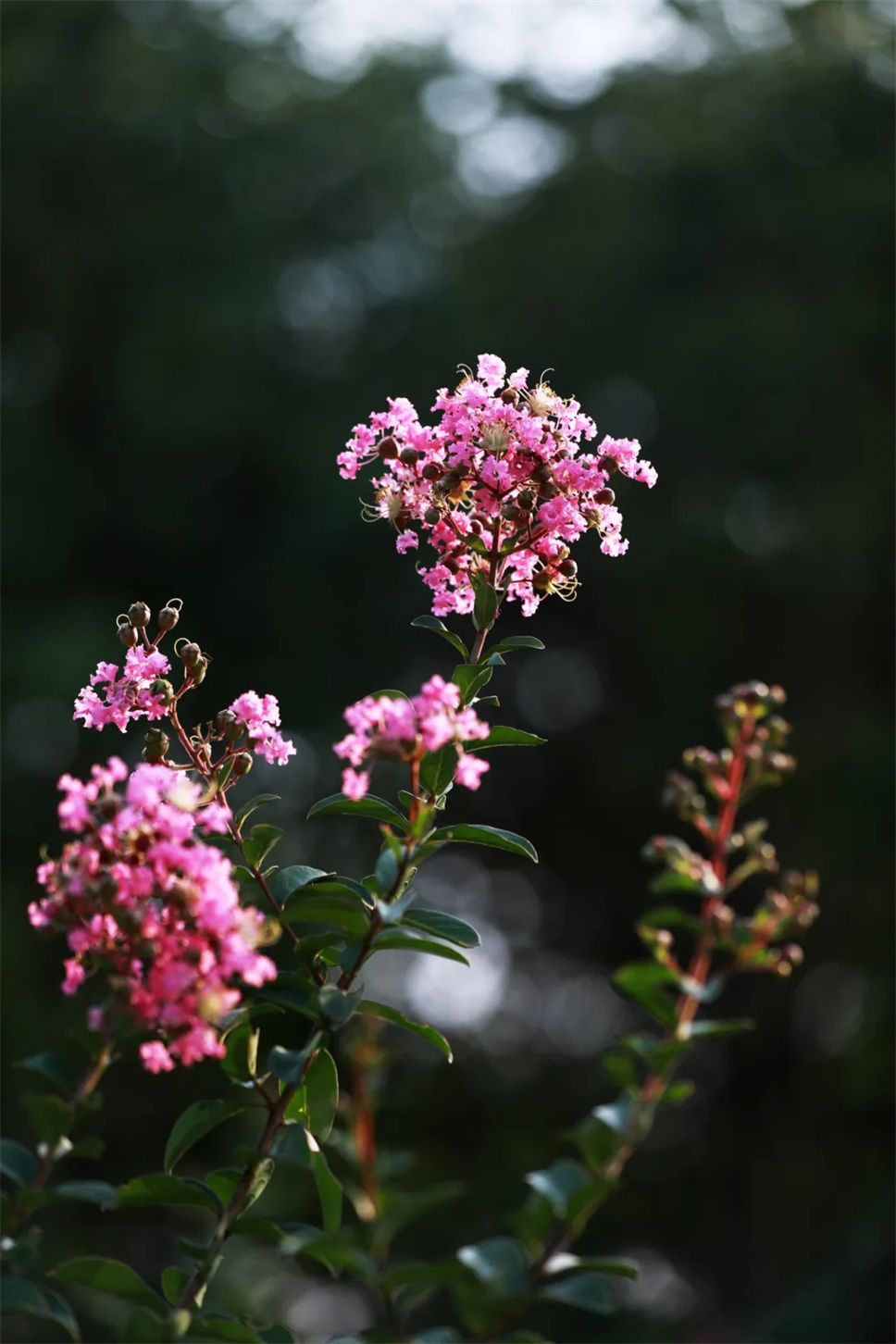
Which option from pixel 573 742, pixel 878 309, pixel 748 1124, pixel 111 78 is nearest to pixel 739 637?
pixel 573 742

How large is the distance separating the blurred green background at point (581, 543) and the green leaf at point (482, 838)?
387cm

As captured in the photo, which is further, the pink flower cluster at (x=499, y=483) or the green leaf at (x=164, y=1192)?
the pink flower cluster at (x=499, y=483)

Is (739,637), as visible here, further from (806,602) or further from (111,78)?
(111,78)

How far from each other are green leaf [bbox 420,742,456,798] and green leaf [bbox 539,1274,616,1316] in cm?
45

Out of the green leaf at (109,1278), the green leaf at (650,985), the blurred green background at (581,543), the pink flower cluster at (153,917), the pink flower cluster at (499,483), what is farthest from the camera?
the blurred green background at (581,543)

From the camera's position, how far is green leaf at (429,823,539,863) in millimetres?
1038

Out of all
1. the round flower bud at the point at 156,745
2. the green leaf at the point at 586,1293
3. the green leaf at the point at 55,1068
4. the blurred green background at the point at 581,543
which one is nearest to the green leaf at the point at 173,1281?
the green leaf at the point at 55,1068

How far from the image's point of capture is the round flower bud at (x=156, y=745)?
1146 millimetres

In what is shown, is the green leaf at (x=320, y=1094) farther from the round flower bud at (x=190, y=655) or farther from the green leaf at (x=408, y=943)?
the round flower bud at (x=190, y=655)

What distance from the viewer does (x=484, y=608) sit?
119 cm

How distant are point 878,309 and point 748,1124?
3.81 meters

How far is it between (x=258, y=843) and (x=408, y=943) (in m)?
0.15

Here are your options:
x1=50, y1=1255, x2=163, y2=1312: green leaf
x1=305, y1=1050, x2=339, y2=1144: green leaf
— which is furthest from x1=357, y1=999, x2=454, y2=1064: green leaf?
x1=50, y1=1255, x2=163, y2=1312: green leaf

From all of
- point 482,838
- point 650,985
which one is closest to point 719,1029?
point 650,985
